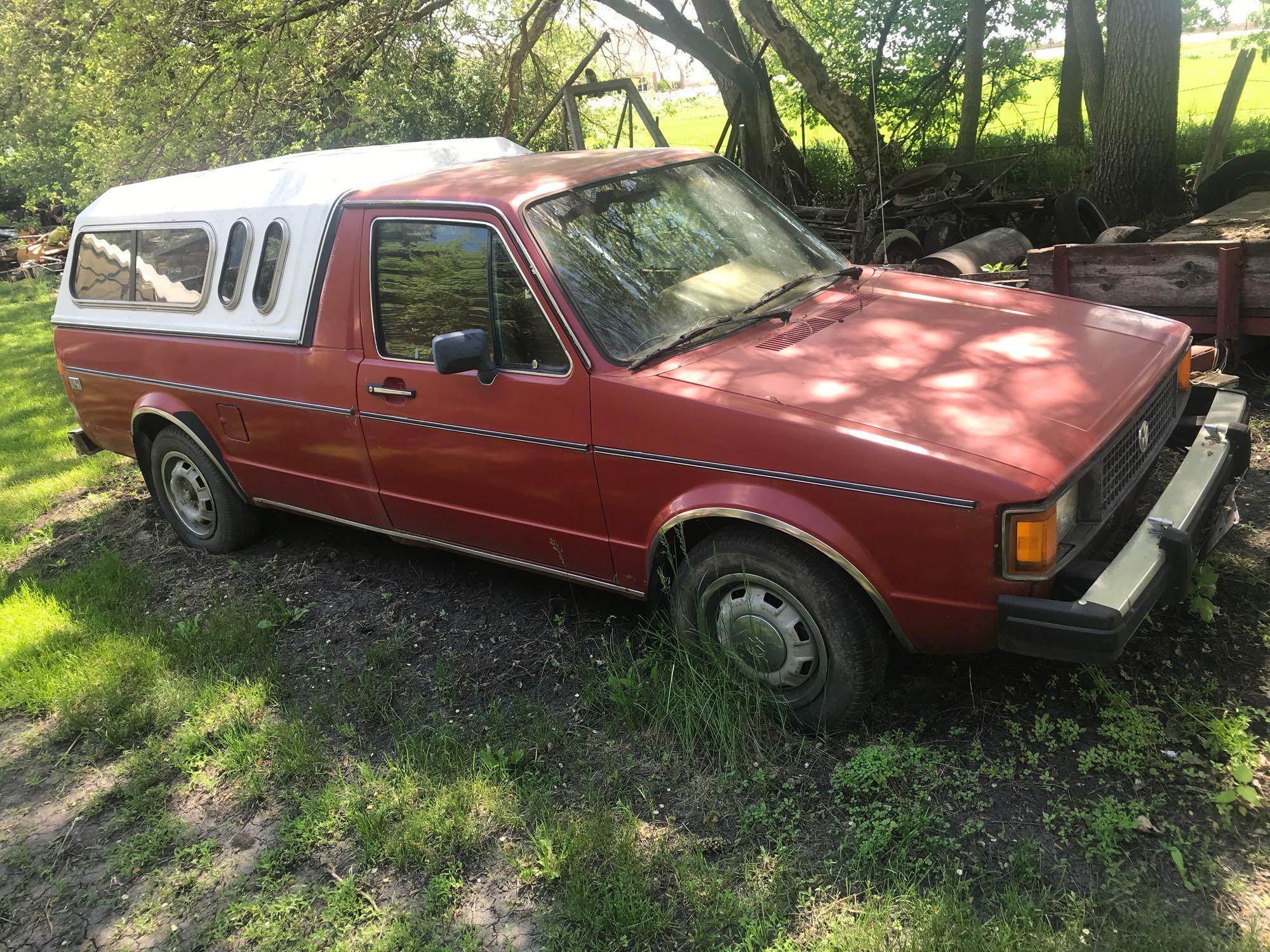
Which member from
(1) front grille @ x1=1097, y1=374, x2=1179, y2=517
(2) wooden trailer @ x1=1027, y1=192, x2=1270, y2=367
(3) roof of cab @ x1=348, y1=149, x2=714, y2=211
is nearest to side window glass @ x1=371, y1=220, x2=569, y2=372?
(3) roof of cab @ x1=348, y1=149, x2=714, y2=211

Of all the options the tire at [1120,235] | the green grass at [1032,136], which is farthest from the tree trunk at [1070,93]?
A: the tire at [1120,235]

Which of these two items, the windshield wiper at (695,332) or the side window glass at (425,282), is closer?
the windshield wiper at (695,332)

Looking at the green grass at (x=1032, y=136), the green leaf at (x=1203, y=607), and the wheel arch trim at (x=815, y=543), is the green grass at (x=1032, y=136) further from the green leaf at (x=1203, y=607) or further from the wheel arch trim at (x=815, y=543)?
the wheel arch trim at (x=815, y=543)

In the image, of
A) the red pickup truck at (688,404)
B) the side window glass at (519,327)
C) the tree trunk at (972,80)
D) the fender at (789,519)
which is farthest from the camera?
the tree trunk at (972,80)

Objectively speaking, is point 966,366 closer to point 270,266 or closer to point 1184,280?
point 1184,280

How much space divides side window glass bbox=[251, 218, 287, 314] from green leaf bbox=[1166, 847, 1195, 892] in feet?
14.0

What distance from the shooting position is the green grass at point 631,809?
2.77 metres

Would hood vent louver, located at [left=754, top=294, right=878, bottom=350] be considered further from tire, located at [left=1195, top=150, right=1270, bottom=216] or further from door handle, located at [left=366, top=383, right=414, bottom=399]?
tire, located at [left=1195, top=150, right=1270, bottom=216]

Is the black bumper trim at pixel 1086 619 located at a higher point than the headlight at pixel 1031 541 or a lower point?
lower

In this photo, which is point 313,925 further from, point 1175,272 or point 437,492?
point 1175,272

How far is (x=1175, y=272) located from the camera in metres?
5.34

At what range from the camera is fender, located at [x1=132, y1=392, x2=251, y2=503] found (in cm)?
530

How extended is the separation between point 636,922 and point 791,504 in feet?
4.43

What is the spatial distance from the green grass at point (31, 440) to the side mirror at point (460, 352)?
4.43 meters
